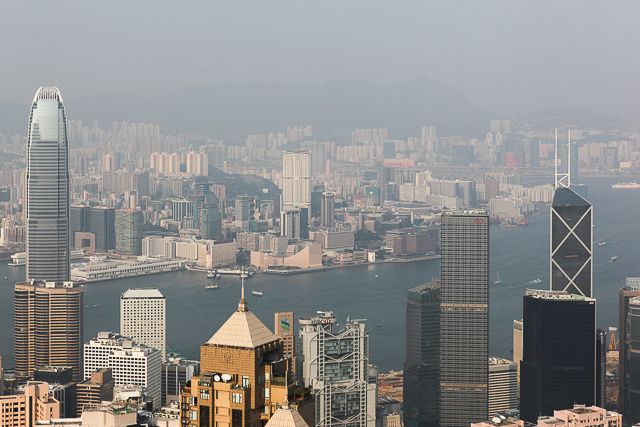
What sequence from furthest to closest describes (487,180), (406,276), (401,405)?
(487,180), (406,276), (401,405)

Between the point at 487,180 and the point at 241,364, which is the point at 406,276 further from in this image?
the point at 241,364

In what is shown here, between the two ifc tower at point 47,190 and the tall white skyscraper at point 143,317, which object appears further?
the two ifc tower at point 47,190

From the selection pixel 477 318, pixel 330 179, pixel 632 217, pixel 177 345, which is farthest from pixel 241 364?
pixel 330 179

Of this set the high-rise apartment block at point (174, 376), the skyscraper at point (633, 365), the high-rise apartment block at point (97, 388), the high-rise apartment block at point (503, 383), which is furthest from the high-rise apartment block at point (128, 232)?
the skyscraper at point (633, 365)

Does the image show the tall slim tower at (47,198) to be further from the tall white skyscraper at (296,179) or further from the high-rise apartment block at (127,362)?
the tall white skyscraper at (296,179)

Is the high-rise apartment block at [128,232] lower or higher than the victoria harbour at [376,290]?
higher

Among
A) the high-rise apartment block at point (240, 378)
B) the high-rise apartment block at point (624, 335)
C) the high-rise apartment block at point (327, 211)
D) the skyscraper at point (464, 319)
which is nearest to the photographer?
the high-rise apartment block at point (240, 378)

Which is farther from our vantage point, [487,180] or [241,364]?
[487,180]
